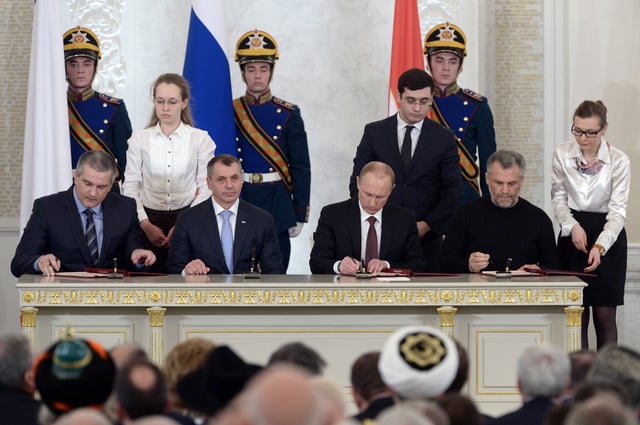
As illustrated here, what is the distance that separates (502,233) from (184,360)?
11.2 feet

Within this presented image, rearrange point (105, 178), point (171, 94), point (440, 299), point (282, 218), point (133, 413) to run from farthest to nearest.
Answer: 1. point (282, 218)
2. point (171, 94)
3. point (105, 178)
4. point (440, 299)
5. point (133, 413)

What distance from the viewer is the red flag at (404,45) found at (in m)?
8.59

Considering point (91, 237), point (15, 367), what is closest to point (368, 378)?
point (15, 367)

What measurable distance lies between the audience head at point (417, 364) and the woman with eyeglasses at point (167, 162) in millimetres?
3873

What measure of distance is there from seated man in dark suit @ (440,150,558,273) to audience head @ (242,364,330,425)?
14.2 feet

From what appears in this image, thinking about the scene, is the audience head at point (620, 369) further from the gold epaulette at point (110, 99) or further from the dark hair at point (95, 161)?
the gold epaulette at point (110, 99)

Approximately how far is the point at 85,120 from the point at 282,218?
138 cm

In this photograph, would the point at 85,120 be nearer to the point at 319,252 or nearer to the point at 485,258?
the point at 319,252

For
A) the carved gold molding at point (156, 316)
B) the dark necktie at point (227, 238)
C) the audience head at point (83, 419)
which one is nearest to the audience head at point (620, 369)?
the audience head at point (83, 419)

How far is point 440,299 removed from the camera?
19.7 feet

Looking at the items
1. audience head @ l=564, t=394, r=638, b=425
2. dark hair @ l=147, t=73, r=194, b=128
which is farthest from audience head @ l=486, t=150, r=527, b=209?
audience head @ l=564, t=394, r=638, b=425

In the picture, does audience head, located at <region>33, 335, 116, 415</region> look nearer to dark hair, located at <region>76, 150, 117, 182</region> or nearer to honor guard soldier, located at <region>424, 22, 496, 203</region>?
dark hair, located at <region>76, 150, 117, 182</region>

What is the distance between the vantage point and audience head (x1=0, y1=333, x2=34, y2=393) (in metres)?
3.49

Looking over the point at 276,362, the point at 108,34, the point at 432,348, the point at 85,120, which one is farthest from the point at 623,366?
the point at 108,34
